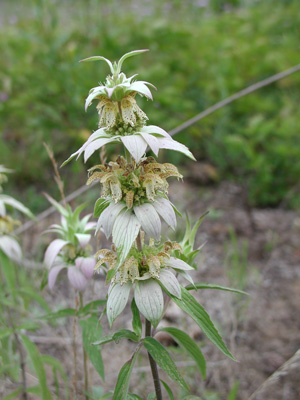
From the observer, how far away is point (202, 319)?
114 centimetres

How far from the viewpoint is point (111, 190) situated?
44.8 inches

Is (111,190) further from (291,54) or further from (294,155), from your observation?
(291,54)

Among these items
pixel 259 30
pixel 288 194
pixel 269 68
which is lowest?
pixel 288 194

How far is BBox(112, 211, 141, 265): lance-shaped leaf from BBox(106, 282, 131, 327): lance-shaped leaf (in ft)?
0.50

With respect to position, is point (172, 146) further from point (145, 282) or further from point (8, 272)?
point (8, 272)

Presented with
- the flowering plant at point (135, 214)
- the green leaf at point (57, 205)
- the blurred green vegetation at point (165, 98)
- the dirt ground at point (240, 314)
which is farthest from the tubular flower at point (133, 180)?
the blurred green vegetation at point (165, 98)

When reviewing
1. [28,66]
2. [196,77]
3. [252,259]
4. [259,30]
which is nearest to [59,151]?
[28,66]

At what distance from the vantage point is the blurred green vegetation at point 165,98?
341 centimetres

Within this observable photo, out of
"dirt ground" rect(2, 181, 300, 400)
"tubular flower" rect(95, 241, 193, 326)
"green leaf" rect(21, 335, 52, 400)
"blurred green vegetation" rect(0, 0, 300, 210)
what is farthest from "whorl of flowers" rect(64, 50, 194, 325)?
"blurred green vegetation" rect(0, 0, 300, 210)

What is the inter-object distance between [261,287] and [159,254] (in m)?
1.75

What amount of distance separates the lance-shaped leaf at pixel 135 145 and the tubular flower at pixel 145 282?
302 millimetres

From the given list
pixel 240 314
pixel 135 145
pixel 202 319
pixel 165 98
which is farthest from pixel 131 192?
pixel 165 98

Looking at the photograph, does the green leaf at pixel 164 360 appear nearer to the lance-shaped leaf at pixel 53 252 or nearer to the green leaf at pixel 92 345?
the green leaf at pixel 92 345

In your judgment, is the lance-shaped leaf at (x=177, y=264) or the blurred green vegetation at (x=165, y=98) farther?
the blurred green vegetation at (x=165, y=98)
